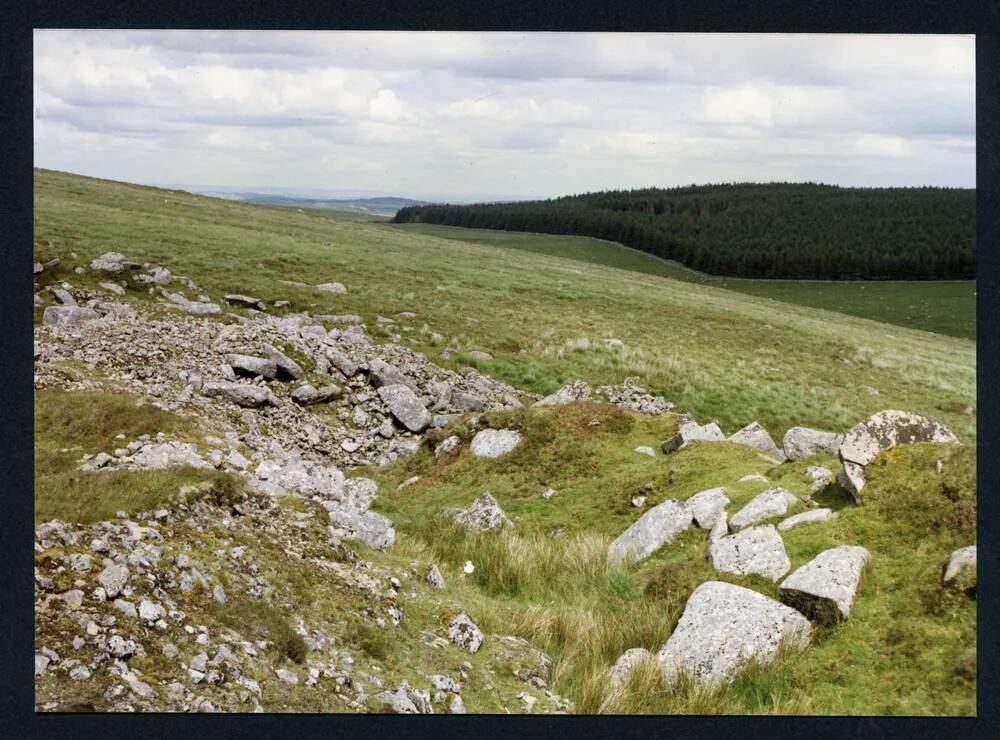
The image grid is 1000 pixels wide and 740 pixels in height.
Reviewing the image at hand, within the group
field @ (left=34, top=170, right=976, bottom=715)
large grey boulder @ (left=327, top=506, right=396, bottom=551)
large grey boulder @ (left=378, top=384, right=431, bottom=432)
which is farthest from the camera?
large grey boulder @ (left=378, top=384, right=431, bottom=432)

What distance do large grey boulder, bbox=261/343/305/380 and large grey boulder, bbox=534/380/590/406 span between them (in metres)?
5.26

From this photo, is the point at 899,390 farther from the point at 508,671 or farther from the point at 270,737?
the point at 270,737

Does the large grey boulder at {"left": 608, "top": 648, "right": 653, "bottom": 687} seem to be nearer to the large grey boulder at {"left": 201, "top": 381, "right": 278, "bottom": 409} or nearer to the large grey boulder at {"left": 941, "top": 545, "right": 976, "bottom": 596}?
the large grey boulder at {"left": 941, "top": 545, "right": 976, "bottom": 596}

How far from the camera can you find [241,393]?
13375 millimetres

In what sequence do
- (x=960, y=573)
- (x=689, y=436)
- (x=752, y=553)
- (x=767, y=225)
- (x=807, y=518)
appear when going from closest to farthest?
(x=960, y=573) < (x=752, y=553) < (x=807, y=518) < (x=689, y=436) < (x=767, y=225)

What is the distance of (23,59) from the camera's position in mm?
8656

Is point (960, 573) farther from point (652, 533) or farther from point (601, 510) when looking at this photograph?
point (601, 510)

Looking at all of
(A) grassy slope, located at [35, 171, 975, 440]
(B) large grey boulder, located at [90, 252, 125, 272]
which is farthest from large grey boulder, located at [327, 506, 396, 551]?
(B) large grey boulder, located at [90, 252, 125, 272]

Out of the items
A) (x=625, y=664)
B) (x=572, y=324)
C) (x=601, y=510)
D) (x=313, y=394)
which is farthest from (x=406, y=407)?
(x=572, y=324)

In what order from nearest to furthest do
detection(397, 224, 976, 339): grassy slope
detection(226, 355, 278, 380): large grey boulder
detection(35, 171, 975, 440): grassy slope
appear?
detection(226, 355, 278, 380): large grey boulder
detection(35, 171, 975, 440): grassy slope
detection(397, 224, 976, 339): grassy slope

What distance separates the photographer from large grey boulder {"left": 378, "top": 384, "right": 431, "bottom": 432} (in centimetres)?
1449

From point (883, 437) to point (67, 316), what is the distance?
15996mm

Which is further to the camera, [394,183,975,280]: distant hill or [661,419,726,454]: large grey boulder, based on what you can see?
[394,183,975,280]: distant hill

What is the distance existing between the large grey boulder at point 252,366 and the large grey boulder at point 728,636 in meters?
10.3
